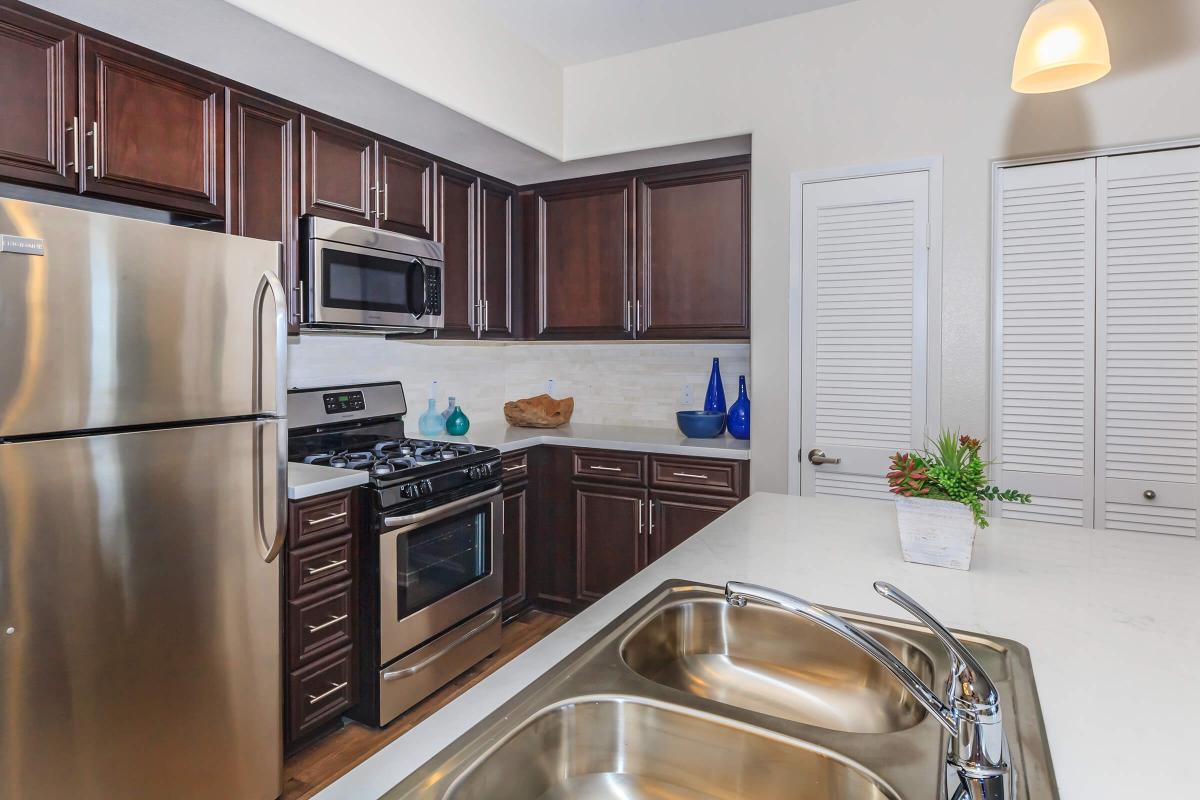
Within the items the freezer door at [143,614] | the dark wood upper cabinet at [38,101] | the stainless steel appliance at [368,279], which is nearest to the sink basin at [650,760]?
the freezer door at [143,614]

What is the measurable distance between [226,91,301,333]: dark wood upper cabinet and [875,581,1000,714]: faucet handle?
7.52 feet

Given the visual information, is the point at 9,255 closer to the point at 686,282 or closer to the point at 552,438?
the point at 552,438

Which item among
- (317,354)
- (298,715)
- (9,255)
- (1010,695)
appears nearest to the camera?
(1010,695)

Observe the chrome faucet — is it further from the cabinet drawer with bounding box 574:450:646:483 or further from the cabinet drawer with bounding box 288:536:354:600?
the cabinet drawer with bounding box 574:450:646:483

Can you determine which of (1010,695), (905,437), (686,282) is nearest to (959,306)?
(905,437)

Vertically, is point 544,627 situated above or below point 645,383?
below

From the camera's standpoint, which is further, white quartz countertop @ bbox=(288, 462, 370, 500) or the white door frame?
the white door frame

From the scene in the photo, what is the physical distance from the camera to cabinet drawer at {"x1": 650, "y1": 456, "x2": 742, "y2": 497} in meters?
3.03

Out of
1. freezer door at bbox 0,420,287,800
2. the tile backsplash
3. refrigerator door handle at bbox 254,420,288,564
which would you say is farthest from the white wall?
freezer door at bbox 0,420,287,800

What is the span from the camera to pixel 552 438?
3.41 m

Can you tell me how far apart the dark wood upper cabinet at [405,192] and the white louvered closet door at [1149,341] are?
8.52ft

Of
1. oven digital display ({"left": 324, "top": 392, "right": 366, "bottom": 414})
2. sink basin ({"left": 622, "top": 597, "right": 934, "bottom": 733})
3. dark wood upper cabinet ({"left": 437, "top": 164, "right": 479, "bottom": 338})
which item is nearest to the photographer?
sink basin ({"left": 622, "top": 597, "right": 934, "bottom": 733})

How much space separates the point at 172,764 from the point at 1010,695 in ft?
6.29

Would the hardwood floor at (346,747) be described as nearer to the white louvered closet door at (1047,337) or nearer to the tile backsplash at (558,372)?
the tile backsplash at (558,372)
